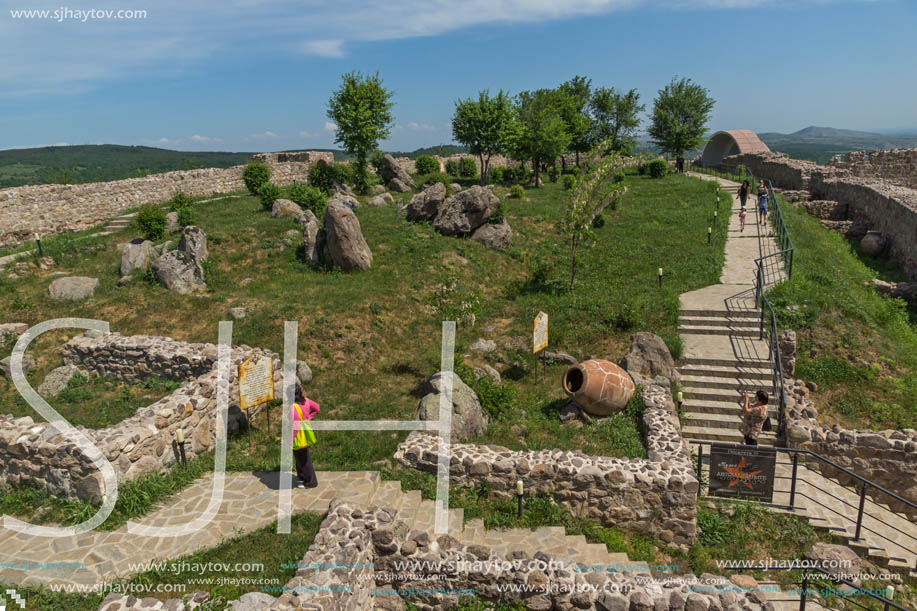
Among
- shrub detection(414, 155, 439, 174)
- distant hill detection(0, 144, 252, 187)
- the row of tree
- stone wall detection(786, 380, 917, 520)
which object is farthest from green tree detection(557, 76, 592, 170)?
distant hill detection(0, 144, 252, 187)

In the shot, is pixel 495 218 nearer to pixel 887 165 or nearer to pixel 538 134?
pixel 538 134

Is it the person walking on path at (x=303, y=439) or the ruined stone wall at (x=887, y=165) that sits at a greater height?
the ruined stone wall at (x=887, y=165)

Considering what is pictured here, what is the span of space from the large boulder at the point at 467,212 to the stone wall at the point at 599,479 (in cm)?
1582

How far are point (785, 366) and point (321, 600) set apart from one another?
13.9 m

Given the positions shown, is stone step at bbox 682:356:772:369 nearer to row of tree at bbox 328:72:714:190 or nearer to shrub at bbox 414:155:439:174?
row of tree at bbox 328:72:714:190

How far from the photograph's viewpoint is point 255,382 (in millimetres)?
11891

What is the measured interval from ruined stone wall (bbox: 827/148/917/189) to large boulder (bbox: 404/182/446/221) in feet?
90.7

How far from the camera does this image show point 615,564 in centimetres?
874

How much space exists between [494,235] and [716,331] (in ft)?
38.2

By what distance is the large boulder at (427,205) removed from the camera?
86.8 ft

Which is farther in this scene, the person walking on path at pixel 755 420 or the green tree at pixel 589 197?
the green tree at pixel 589 197

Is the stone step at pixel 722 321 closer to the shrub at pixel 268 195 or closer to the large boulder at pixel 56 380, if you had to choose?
the large boulder at pixel 56 380

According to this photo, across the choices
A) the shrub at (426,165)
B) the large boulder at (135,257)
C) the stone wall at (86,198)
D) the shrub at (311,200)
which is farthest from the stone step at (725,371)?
the shrub at (426,165)

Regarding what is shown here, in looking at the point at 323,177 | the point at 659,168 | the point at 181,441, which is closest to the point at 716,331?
the point at 181,441
